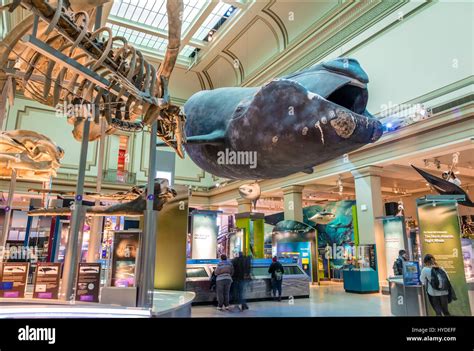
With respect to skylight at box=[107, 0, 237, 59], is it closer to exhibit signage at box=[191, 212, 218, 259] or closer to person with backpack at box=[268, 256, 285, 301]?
exhibit signage at box=[191, 212, 218, 259]

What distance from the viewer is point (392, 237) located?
35.6 feet

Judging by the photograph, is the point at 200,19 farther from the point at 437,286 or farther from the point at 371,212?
the point at 437,286

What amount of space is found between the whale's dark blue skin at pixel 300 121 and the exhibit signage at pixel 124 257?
219cm

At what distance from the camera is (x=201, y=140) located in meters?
2.33

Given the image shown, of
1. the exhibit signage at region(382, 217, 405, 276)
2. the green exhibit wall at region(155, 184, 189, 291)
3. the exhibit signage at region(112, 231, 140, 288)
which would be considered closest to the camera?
the exhibit signage at region(112, 231, 140, 288)

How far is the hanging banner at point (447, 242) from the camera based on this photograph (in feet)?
20.1

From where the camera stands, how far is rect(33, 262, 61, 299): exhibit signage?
4098 millimetres

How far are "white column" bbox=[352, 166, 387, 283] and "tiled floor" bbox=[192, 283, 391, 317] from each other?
4.62ft
